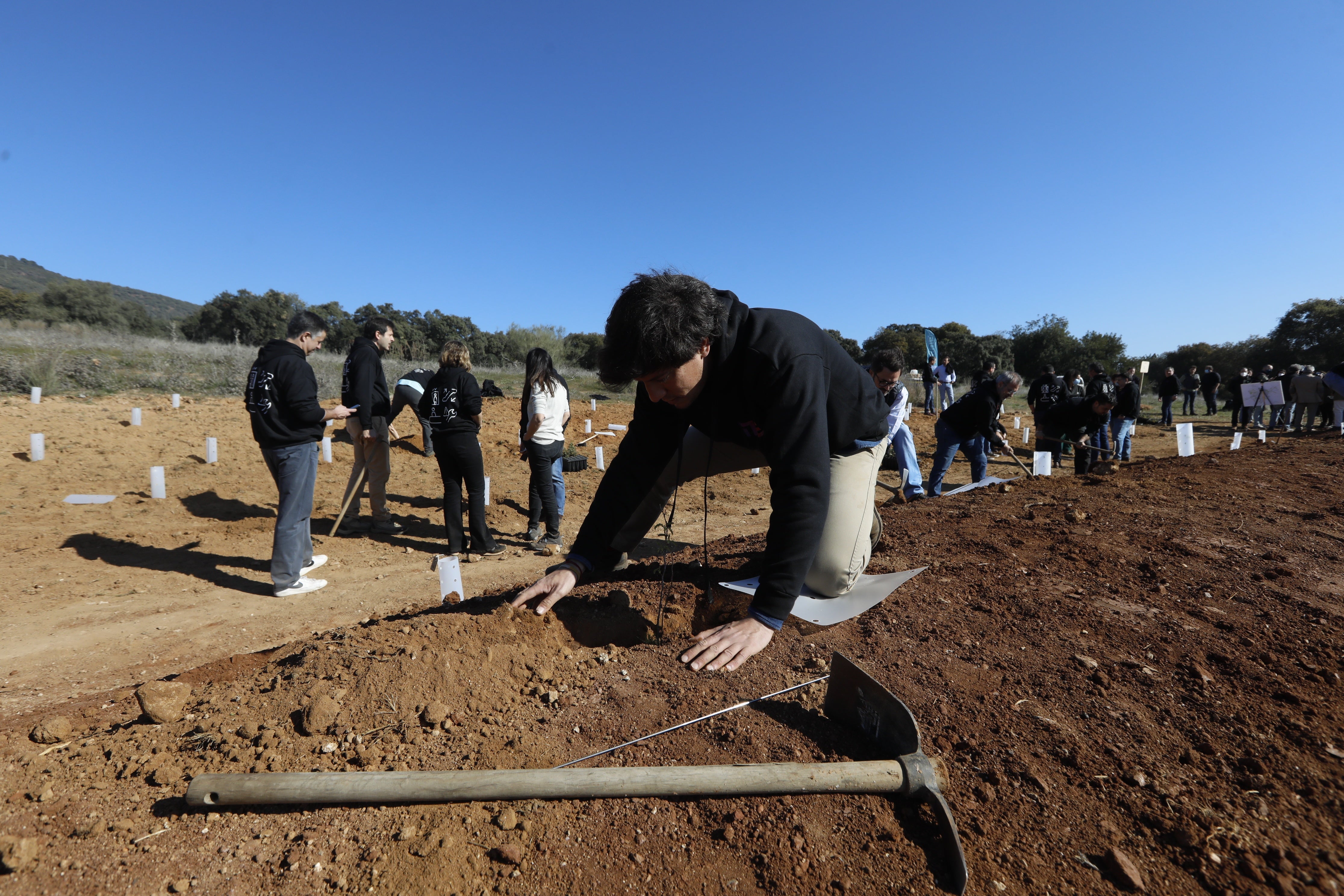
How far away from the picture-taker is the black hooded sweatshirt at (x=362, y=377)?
233 inches

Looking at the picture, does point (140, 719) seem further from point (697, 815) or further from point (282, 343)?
point (282, 343)

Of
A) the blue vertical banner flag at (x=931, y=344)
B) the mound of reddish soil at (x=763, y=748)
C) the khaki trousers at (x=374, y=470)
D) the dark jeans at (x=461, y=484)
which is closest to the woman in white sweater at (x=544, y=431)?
the dark jeans at (x=461, y=484)

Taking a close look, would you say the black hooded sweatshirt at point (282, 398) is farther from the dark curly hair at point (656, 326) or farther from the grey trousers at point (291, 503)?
the dark curly hair at point (656, 326)

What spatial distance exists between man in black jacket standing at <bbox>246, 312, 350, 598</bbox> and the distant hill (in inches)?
3374

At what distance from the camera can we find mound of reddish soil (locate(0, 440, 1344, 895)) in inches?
65.7

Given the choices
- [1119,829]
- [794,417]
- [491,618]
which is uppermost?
[794,417]

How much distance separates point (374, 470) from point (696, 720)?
577 centimetres

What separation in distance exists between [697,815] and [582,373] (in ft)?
89.7

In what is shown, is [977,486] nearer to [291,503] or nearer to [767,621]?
[767,621]

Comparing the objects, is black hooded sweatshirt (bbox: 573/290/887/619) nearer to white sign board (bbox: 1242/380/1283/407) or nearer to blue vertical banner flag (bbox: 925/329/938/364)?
blue vertical banner flag (bbox: 925/329/938/364)

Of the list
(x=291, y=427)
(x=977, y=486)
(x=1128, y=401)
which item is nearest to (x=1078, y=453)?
(x=1128, y=401)

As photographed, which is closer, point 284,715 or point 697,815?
point 697,815

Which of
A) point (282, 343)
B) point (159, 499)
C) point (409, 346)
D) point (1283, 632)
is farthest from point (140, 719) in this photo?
point (409, 346)

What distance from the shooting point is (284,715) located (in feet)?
7.34
